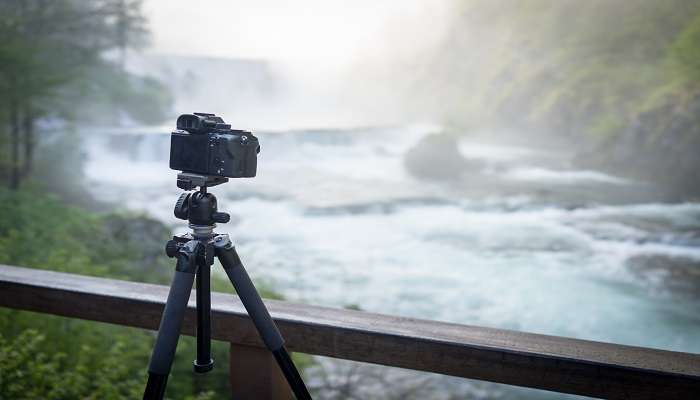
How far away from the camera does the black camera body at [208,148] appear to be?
3.01 feet

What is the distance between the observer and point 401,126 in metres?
16.6

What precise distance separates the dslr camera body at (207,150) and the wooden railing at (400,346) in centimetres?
29

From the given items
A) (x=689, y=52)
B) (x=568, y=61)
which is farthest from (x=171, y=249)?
(x=568, y=61)

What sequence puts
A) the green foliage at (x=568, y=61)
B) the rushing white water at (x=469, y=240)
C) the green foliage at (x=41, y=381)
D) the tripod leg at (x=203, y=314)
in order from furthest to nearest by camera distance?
the green foliage at (x=568, y=61), the rushing white water at (x=469, y=240), the green foliage at (x=41, y=381), the tripod leg at (x=203, y=314)

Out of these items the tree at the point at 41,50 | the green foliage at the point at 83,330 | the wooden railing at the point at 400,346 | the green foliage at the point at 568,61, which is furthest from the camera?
the green foliage at the point at 568,61

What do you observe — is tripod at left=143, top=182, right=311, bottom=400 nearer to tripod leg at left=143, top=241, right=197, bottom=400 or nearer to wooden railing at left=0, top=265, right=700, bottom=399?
tripod leg at left=143, top=241, right=197, bottom=400

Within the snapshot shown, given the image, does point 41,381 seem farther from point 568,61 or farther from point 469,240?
point 568,61

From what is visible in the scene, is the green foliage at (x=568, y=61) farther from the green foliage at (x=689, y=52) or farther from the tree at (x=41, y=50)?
the tree at (x=41, y=50)

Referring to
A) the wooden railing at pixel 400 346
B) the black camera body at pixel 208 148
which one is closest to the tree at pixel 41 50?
the wooden railing at pixel 400 346

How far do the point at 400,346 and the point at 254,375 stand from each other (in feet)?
0.97

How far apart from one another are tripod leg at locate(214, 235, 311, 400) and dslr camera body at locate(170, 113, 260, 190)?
0.40 ft

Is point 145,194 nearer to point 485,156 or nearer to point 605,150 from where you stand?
point 485,156

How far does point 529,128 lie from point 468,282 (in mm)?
8785

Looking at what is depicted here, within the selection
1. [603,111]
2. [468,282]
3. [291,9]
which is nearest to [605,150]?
[603,111]
